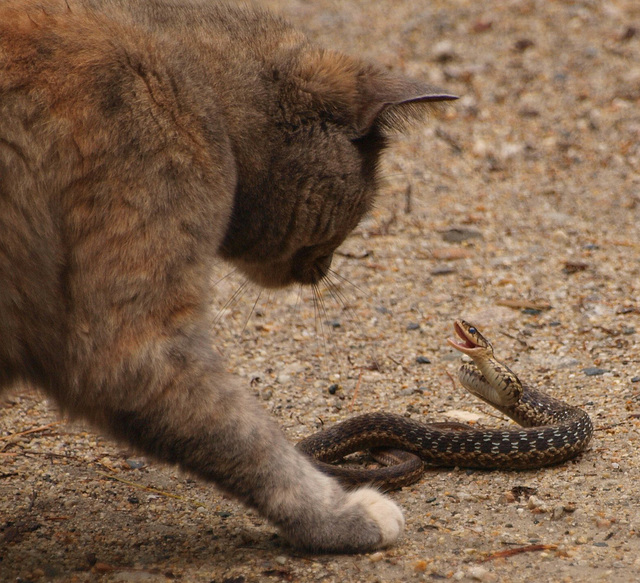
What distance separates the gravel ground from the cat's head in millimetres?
873

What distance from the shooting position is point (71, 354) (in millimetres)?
2830

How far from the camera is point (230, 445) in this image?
2.83 metres

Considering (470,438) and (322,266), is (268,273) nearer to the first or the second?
(322,266)

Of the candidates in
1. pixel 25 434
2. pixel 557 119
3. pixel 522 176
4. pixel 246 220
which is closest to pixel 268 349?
pixel 25 434

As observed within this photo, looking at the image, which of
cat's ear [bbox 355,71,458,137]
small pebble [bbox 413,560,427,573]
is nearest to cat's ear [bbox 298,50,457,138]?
cat's ear [bbox 355,71,458,137]

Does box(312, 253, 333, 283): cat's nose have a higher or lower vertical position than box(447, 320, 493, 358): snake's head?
higher

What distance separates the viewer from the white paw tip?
123 inches

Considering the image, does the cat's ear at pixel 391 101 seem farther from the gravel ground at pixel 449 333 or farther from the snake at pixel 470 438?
the snake at pixel 470 438

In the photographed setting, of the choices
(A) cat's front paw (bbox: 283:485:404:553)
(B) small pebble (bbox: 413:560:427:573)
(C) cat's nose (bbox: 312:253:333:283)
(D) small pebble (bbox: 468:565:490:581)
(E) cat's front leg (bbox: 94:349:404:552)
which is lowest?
(B) small pebble (bbox: 413:560:427:573)

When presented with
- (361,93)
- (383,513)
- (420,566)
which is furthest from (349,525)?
(361,93)

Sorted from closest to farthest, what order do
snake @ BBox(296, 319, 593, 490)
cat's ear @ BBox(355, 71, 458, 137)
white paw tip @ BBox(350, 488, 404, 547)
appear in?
white paw tip @ BBox(350, 488, 404, 547), cat's ear @ BBox(355, 71, 458, 137), snake @ BBox(296, 319, 593, 490)

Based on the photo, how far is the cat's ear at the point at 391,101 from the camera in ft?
11.1

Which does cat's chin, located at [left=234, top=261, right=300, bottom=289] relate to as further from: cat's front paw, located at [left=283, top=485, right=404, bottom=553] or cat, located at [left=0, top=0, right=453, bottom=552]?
cat's front paw, located at [left=283, top=485, right=404, bottom=553]

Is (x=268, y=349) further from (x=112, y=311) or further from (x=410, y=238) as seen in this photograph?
(x=112, y=311)
